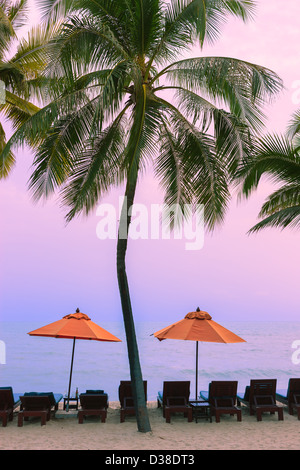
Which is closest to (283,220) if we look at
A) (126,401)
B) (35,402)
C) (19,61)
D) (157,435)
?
(126,401)

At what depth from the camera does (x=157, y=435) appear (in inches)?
349

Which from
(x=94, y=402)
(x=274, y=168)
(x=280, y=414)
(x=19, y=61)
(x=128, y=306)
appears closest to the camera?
(x=128, y=306)

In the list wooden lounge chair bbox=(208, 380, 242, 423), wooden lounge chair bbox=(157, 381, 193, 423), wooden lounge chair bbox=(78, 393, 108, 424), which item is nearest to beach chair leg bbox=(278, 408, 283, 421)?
wooden lounge chair bbox=(208, 380, 242, 423)

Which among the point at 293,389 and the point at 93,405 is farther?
the point at 293,389

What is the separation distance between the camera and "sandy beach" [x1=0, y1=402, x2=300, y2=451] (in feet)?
26.5

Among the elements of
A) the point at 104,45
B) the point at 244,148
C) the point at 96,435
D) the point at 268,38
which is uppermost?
the point at 268,38

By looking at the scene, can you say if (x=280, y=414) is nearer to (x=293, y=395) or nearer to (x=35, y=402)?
(x=293, y=395)

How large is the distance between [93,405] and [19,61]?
10998 millimetres

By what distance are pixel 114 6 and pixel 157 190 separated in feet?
15.7

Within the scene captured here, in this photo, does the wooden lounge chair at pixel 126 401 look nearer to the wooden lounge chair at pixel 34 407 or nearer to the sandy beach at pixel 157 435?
the sandy beach at pixel 157 435

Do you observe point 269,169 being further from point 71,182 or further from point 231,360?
point 231,360
